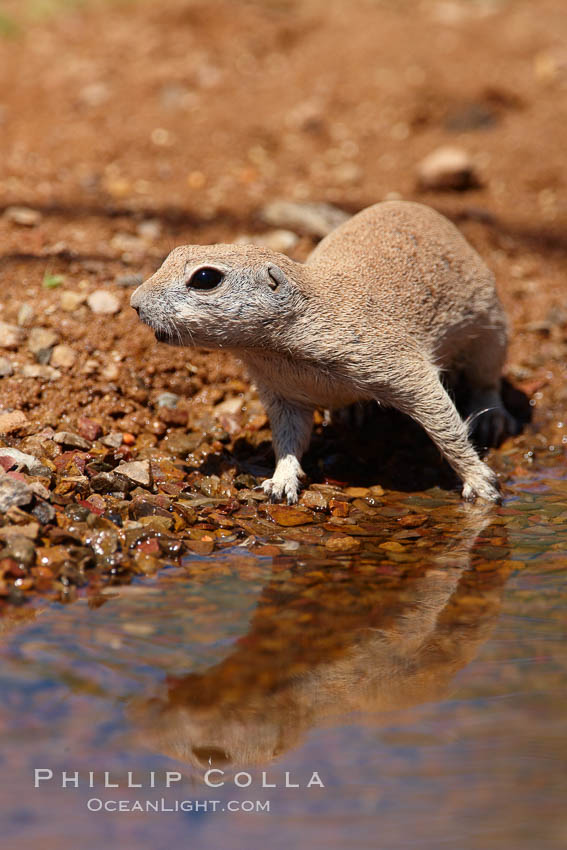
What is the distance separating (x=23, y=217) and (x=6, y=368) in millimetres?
1946

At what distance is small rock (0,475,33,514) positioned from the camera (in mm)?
4762

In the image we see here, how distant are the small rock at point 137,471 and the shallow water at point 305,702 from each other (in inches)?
32.7

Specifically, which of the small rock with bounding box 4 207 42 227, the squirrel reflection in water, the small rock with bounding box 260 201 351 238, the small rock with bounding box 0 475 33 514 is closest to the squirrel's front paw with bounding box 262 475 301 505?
the squirrel reflection in water

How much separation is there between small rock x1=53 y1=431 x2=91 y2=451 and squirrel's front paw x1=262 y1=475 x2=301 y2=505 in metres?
1.09

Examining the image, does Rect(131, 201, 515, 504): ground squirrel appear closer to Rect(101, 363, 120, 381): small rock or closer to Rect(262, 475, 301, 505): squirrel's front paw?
Rect(262, 475, 301, 505): squirrel's front paw

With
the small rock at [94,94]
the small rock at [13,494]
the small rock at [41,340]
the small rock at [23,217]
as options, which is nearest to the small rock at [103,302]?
the small rock at [41,340]

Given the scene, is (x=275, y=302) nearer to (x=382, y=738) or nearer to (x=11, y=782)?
(x=382, y=738)

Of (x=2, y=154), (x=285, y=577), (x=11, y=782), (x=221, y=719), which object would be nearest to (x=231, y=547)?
(x=285, y=577)

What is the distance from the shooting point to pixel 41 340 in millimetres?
6273

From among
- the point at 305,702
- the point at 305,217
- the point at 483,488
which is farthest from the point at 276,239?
the point at 305,702

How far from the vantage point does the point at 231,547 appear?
4.92 meters

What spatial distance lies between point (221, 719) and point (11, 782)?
2.52 feet

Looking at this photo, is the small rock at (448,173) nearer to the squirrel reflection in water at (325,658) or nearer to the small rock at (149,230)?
the small rock at (149,230)

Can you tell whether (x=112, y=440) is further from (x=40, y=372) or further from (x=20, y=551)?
(x=20, y=551)
